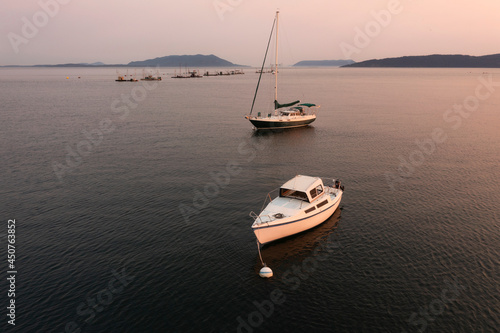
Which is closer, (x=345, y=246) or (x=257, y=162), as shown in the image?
(x=345, y=246)

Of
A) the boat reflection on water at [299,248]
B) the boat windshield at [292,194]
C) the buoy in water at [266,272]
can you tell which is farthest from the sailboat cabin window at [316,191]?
the buoy in water at [266,272]

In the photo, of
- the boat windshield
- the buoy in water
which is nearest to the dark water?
the buoy in water

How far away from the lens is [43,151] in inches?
2440

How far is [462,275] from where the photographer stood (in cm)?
2659

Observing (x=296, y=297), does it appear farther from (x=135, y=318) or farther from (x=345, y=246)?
(x=135, y=318)

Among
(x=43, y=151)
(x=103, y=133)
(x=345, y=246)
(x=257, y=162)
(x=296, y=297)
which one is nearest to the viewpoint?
(x=296, y=297)

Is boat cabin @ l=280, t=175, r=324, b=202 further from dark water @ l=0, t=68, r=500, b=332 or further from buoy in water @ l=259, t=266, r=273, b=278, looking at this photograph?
buoy in water @ l=259, t=266, r=273, b=278

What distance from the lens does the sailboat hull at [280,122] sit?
80750 millimetres

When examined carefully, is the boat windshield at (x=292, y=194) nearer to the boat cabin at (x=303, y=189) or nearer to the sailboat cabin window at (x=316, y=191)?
the boat cabin at (x=303, y=189)

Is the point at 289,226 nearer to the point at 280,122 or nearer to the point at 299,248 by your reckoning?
the point at 299,248

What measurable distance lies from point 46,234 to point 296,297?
26743 mm

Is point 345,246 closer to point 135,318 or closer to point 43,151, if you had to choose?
point 135,318

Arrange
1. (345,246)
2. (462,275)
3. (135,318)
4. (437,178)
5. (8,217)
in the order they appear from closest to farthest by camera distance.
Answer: (135,318)
(462,275)
(345,246)
(8,217)
(437,178)

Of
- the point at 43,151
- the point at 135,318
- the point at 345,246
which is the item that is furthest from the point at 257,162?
the point at 43,151
